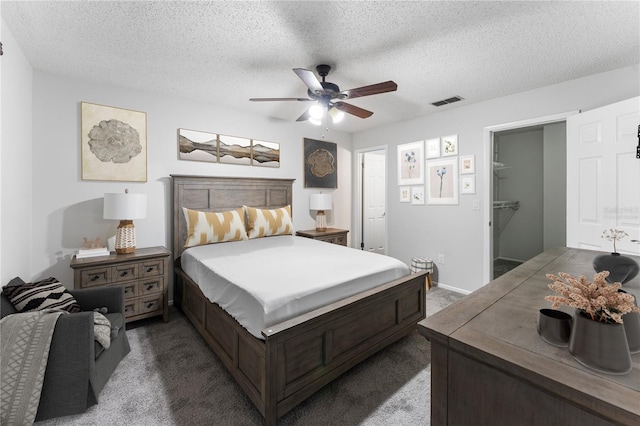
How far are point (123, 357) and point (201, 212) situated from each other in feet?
5.10

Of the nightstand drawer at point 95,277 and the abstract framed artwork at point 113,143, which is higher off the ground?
the abstract framed artwork at point 113,143

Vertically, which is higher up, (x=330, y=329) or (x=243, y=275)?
(x=243, y=275)

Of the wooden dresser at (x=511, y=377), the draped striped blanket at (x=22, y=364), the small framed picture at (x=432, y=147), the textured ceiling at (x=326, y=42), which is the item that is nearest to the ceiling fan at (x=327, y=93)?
the textured ceiling at (x=326, y=42)

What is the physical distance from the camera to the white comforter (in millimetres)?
1687

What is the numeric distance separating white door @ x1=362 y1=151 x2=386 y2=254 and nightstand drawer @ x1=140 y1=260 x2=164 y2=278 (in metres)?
3.66

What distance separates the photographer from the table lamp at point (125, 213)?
2627 millimetres

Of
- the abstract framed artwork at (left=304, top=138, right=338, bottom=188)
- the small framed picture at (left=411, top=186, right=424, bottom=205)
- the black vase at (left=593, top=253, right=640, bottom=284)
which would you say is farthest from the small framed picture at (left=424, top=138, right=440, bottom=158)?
the black vase at (left=593, top=253, right=640, bottom=284)

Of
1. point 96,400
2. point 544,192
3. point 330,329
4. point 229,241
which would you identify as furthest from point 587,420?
point 544,192

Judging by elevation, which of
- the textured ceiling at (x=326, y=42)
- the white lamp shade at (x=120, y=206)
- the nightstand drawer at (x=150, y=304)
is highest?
the textured ceiling at (x=326, y=42)

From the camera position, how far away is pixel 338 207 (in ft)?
16.7

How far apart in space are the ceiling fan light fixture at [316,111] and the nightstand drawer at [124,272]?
2.22 m

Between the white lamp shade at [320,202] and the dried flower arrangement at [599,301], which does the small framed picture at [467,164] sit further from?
the dried flower arrangement at [599,301]

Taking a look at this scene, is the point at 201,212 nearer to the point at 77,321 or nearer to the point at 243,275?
the point at 243,275

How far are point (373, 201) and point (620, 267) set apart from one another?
14.7ft
